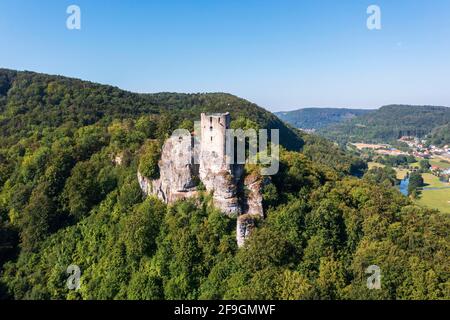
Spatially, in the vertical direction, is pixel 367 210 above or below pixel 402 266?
above

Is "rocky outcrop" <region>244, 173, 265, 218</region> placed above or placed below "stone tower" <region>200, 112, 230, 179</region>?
below

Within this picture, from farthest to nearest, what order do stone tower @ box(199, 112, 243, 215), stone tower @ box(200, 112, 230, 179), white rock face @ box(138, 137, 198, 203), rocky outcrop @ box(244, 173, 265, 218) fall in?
white rock face @ box(138, 137, 198, 203) → rocky outcrop @ box(244, 173, 265, 218) → stone tower @ box(199, 112, 243, 215) → stone tower @ box(200, 112, 230, 179)

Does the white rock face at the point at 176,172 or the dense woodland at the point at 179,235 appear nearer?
the dense woodland at the point at 179,235

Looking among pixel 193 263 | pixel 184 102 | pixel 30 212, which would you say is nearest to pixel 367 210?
pixel 193 263

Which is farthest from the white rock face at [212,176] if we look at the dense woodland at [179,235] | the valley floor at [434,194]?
the valley floor at [434,194]

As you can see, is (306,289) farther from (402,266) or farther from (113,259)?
(113,259)

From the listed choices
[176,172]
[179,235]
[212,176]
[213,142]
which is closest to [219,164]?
[212,176]

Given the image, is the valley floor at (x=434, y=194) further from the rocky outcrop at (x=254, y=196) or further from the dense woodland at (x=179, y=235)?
the rocky outcrop at (x=254, y=196)

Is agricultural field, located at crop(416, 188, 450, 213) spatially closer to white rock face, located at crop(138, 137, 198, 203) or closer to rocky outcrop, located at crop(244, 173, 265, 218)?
rocky outcrop, located at crop(244, 173, 265, 218)

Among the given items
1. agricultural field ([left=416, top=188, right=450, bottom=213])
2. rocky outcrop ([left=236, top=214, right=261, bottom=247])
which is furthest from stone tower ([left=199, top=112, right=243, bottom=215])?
agricultural field ([left=416, top=188, right=450, bottom=213])
